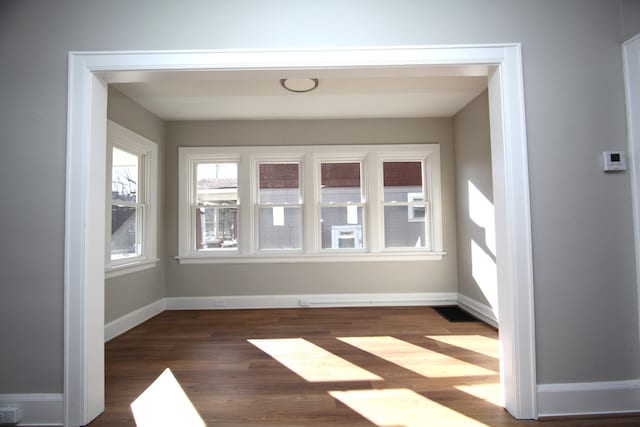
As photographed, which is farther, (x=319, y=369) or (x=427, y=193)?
(x=427, y=193)

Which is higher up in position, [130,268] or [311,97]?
[311,97]

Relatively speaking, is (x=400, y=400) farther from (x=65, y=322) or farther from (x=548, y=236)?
(x=65, y=322)

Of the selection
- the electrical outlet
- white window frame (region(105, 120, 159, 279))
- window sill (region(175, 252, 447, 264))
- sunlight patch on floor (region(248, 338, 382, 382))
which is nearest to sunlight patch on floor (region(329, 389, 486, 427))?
sunlight patch on floor (region(248, 338, 382, 382))

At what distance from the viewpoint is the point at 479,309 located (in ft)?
12.7

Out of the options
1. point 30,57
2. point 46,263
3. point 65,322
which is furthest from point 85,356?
point 30,57

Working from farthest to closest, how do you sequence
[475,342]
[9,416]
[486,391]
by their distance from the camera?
1. [475,342]
2. [486,391]
3. [9,416]

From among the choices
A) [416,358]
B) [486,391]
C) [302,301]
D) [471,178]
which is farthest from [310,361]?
[471,178]

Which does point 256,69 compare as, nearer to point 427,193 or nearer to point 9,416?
point 9,416

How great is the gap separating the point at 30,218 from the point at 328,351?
7.62 feet

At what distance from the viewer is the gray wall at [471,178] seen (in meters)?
3.70

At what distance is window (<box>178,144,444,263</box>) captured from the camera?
178 inches

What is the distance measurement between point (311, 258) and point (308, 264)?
3.6 inches

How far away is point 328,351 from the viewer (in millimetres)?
2932

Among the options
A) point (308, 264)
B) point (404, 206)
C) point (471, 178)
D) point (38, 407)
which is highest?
point (471, 178)
